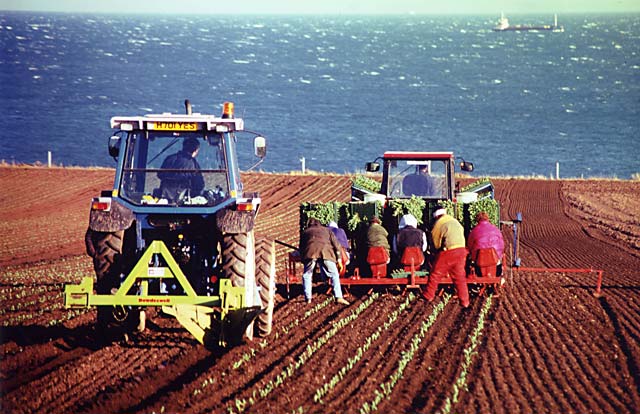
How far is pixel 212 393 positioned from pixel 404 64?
114 meters

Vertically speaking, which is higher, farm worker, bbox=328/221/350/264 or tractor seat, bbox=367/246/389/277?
farm worker, bbox=328/221/350/264

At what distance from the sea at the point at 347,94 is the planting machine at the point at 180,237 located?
A: 28604 millimetres

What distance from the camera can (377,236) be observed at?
48.7 ft

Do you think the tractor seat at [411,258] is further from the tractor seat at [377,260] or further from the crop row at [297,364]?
the crop row at [297,364]

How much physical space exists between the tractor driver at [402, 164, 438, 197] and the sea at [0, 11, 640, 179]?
74.4 feet

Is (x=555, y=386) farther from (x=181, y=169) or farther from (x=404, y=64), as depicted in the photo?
(x=404, y=64)

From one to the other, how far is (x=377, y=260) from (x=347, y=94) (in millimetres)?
79255

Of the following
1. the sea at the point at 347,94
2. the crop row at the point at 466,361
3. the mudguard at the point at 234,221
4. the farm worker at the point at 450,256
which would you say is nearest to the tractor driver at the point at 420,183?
the farm worker at the point at 450,256

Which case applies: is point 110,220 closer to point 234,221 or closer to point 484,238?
point 234,221

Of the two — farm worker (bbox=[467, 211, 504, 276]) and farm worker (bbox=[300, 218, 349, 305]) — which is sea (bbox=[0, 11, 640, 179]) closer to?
farm worker (bbox=[467, 211, 504, 276])

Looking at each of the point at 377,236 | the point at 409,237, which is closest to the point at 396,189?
the point at 377,236

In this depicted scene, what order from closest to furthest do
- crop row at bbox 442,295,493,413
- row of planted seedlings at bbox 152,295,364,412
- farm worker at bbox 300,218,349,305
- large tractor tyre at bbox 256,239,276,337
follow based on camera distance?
crop row at bbox 442,295,493,413
row of planted seedlings at bbox 152,295,364,412
large tractor tyre at bbox 256,239,276,337
farm worker at bbox 300,218,349,305

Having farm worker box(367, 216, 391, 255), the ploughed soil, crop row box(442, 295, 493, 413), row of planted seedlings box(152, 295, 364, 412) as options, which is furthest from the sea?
crop row box(442, 295, 493, 413)

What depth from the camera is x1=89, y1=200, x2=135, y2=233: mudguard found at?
33.7 ft
